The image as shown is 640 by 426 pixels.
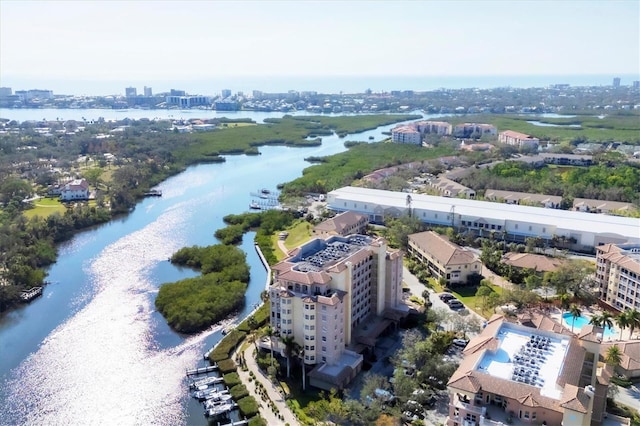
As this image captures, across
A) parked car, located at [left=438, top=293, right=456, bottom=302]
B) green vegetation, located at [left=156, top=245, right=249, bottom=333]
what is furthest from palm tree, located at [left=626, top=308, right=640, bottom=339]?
green vegetation, located at [left=156, top=245, right=249, bottom=333]

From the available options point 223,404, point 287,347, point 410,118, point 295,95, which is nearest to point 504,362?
point 287,347

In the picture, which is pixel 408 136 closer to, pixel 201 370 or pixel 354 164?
pixel 354 164

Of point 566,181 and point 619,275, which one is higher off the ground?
point 566,181

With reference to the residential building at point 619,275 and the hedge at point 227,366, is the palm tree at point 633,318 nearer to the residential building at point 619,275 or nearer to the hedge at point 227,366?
the residential building at point 619,275

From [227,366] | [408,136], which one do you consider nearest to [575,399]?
[227,366]

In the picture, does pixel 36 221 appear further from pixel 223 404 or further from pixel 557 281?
pixel 557 281

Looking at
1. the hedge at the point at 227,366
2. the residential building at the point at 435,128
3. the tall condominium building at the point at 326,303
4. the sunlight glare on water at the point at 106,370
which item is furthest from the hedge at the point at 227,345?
the residential building at the point at 435,128

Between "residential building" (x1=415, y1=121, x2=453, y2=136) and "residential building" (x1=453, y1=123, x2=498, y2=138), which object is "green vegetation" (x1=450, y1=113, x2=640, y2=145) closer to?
"residential building" (x1=453, y1=123, x2=498, y2=138)
